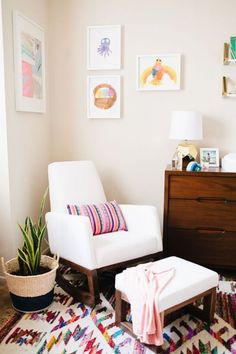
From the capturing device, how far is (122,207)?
2.65m

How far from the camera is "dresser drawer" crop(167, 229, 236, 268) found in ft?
8.45

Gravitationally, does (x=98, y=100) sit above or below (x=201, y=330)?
above

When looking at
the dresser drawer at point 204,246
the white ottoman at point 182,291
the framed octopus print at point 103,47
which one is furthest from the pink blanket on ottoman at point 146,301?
the framed octopus print at point 103,47

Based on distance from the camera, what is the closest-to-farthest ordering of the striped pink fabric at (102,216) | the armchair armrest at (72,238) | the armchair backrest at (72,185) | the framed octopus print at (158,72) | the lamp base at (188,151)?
the armchair armrest at (72,238), the striped pink fabric at (102,216), the armchair backrest at (72,185), the lamp base at (188,151), the framed octopus print at (158,72)

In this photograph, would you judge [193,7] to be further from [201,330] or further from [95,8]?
[201,330]

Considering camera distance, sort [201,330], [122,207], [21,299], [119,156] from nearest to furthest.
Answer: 1. [201,330]
2. [21,299]
3. [122,207]
4. [119,156]

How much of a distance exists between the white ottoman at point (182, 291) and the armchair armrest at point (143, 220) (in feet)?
1.20

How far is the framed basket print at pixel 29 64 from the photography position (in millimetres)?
2418

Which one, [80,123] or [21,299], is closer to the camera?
[21,299]

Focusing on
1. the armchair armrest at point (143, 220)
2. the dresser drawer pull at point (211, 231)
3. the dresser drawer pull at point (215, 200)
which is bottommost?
the dresser drawer pull at point (211, 231)

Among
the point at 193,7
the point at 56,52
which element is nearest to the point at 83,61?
Answer: the point at 56,52

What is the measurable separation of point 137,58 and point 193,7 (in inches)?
24.3

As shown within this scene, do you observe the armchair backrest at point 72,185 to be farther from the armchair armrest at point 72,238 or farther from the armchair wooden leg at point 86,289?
the armchair wooden leg at point 86,289

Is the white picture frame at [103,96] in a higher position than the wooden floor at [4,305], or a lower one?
higher
